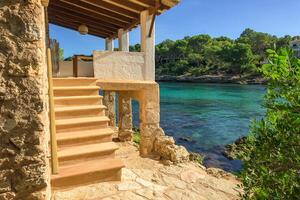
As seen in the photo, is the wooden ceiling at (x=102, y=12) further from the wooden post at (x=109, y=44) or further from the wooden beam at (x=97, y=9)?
the wooden post at (x=109, y=44)

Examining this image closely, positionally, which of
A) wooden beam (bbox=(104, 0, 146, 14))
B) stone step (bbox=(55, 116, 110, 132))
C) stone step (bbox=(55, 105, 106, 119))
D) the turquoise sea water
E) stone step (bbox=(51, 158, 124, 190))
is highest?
wooden beam (bbox=(104, 0, 146, 14))

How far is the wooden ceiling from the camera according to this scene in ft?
23.8

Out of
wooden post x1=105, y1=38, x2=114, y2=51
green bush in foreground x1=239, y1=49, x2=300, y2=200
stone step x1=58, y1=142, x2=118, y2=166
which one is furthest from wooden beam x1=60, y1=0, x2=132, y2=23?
green bush in foreground x1=239, y1=49, x2=300, y2=200

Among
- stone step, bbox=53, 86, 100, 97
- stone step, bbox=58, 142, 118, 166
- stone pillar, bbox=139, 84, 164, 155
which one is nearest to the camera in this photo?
stone step, bbox=58, 142, 118, 166

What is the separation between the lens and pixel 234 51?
7131cm

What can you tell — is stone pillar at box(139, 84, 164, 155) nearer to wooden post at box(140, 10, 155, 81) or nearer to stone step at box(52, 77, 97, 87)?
wooden post at box(140, 10, 155, 81)

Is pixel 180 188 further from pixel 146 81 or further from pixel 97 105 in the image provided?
pixel 146 81

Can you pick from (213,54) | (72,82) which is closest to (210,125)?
(72,82)

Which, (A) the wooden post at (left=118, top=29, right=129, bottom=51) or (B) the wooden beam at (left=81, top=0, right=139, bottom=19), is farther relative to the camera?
(A) the wooden post at (left=118, top=29, right=129, bottom=51)

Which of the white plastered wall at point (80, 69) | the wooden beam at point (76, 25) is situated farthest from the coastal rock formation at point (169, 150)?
the wooden beam at point (76, 25)

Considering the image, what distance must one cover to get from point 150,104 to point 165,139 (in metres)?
1.23

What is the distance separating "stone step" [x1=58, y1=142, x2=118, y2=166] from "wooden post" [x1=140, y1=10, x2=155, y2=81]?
3221 millimetres

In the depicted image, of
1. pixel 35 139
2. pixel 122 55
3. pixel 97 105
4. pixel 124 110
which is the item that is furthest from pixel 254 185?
pixel 124 110

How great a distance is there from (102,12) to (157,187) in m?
6.29
